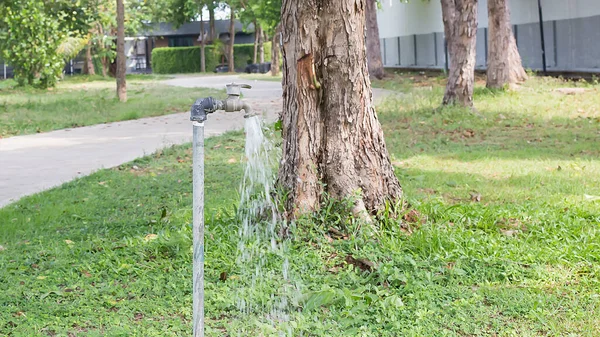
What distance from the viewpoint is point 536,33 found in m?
23.2

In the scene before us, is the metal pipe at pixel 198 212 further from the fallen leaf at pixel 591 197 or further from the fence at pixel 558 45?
the fence at pixel 558 45

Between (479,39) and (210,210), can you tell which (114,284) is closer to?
(210,210)

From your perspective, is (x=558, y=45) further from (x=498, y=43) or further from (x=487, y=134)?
Result: (x=487, y=134)

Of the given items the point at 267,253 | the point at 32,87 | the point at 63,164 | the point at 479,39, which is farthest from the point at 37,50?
the point at 267,253

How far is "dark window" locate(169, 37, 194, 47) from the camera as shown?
64.2 metres

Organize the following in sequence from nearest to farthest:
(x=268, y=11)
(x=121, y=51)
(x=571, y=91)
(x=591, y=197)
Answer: (x=591, y=197), (x=571, y=91), (x=121, y=51), (x=268, y=11)

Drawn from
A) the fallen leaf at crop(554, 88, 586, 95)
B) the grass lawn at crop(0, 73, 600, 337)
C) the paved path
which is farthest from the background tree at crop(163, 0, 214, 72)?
the grass lawn at crop(0, 73, 600, 337)

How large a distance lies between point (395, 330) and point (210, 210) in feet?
8.23

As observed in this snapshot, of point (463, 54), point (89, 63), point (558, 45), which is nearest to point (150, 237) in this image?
point (463, 54)

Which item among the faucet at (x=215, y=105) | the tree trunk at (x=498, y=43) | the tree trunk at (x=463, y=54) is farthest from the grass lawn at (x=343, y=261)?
the tree trunk at (x=498, y=43)

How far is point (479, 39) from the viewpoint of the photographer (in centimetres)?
2716

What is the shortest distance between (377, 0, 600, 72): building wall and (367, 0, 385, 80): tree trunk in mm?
3303

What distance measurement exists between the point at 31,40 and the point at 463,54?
15.4 meters

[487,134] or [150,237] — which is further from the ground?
[487,134]
